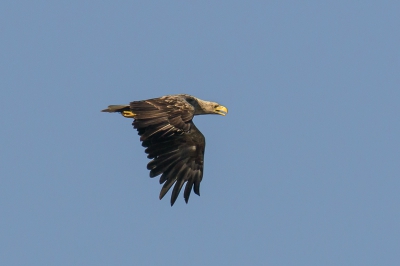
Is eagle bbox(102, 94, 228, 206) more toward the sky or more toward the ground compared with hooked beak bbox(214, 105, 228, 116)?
more toward the ground

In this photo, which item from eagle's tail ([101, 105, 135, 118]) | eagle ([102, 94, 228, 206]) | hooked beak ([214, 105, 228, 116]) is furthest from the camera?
hooked beak ([214, 105, 228, 116])

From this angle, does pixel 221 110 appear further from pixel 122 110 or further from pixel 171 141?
pixel 122 110

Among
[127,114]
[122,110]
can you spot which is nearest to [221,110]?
[127,114]

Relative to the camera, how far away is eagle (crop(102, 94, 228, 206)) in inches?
880

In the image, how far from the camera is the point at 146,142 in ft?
75.5

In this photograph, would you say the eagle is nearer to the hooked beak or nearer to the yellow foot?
the yellow foot

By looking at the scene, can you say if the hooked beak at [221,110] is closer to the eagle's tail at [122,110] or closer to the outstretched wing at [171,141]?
the outstretched wing at [171,141]

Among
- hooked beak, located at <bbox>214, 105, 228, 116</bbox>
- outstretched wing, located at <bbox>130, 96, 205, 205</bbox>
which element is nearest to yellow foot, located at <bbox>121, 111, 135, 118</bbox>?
outstretched wing, located at <bbox>130, 96, 205, 205</bbox>

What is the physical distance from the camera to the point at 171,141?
77.7 ft

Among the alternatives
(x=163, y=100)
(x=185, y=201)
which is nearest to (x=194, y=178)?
(x=185, y=201)

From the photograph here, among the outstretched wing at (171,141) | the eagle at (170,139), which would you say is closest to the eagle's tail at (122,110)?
the eagle at (170,139)

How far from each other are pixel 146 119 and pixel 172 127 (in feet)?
2.26

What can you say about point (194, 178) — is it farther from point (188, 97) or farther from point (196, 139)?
point (188, 97)

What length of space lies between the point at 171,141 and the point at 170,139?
12 cm
